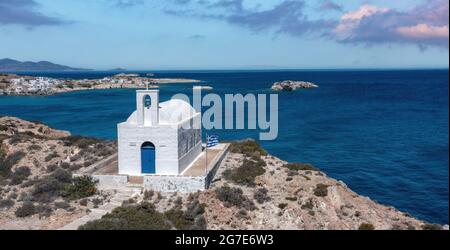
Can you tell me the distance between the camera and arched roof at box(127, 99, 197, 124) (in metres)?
22.6

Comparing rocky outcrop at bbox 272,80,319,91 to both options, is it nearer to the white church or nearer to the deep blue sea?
the deep blue sea

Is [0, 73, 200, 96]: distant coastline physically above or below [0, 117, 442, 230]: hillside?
above

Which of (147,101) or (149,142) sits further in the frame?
(147,101)

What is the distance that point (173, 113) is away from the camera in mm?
23703

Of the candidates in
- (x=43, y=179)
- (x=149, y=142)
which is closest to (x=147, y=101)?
(x=149, y=142)

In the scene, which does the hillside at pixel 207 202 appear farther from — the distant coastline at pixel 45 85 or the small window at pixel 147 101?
the distant coastline at pixel 45 85

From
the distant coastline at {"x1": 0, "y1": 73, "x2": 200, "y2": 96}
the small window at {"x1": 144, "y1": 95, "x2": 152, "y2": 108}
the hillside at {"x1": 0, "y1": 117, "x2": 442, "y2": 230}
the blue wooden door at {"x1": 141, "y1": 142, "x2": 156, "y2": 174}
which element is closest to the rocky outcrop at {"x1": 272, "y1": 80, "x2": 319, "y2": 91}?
the distant coastline at {"x1": 0, "y1": 73, "x2": 200, "y2": 96}

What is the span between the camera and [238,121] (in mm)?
60062

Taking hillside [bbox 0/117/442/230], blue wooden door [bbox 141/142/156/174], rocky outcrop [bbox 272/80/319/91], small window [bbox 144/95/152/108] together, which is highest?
rocky outcrop [bbox 272/80/319/91]

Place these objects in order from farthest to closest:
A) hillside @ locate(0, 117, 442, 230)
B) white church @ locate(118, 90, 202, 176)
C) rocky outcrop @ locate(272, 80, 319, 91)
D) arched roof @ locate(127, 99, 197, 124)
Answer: rocky outcrop @ locate(272, 80, 319, 91)
arched roof @ locate(127, 99, 197, 124)
white church @ locate(118, 90, 202, 176)
hillside @ locate(0, 117, 442, 230)

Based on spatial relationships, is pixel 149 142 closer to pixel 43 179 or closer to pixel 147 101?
pixel 147 101
